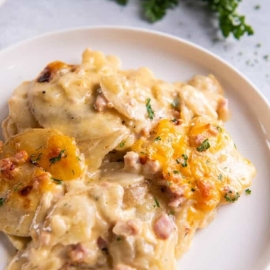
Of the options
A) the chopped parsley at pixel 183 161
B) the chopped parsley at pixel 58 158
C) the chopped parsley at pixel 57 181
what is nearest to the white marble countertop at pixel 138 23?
the chopped parsley at pixel 183 161

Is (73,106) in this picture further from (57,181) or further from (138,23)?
(138,23)

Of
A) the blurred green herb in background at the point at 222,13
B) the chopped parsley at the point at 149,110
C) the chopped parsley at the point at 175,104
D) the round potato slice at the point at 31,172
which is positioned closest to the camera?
the round potato slice at the point at 31,172

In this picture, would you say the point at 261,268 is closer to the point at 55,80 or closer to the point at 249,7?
the point at 55,80

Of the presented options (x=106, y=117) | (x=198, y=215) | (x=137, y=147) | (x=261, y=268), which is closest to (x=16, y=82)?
(x=106, y=117)

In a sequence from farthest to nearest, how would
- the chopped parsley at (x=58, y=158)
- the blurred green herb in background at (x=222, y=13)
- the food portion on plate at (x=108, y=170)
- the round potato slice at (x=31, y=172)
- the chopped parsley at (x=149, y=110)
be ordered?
the blurred green herb in background at (x=222, y=13) < the chopped parsley at (x=149, y=110) < the chopped parsley at (x=58, y=158) < the round potato slice at (x=31, y=172) < the food portion on plate at (x=108, y=170)

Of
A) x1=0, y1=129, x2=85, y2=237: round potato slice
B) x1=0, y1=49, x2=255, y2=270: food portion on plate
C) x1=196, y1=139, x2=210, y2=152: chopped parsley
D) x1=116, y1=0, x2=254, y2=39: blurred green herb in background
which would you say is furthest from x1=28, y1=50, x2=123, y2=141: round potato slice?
x1=116, y1=0, x2=254, y2=39: blurred green herb in background

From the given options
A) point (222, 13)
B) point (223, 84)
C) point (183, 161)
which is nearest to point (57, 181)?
point (183, 161)

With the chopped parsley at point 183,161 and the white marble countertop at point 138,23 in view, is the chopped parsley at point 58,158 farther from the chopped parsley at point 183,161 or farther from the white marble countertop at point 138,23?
the white marble countertop at point 138,23

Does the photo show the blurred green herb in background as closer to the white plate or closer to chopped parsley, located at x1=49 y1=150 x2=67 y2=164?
the white plate
